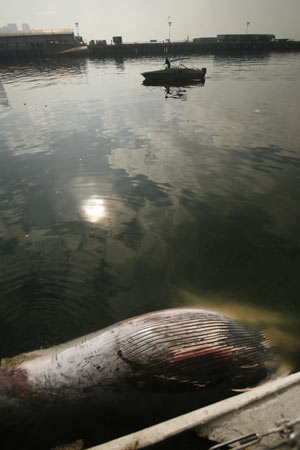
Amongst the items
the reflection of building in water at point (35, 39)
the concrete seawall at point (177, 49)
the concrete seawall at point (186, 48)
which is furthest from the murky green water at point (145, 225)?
the reflection of building in water at point (35, 39)

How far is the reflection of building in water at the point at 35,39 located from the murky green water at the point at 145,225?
99640 mm

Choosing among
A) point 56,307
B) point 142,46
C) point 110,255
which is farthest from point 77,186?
point 142,46

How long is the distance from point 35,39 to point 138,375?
13032cm

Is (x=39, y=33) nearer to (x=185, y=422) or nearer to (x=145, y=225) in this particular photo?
(x=145, y=225)

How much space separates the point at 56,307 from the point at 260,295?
15.8 ft

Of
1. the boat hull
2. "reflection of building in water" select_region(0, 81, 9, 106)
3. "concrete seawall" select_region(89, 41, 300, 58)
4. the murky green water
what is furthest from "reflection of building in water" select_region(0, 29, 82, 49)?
the murky green water

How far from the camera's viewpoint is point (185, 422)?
2.57m

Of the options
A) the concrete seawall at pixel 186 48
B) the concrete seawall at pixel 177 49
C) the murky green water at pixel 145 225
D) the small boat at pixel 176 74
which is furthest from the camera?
the concrete seawall at pixel 186 48

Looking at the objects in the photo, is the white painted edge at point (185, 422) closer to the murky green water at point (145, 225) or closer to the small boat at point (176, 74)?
the murky green water at point (145, 225)

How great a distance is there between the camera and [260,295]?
5.64m

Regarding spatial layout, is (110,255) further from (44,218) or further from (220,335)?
(220,335)

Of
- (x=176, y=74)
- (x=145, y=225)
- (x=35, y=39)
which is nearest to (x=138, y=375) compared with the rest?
(x=145, y=225)

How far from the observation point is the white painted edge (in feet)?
8.25

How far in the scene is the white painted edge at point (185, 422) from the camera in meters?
2.52
